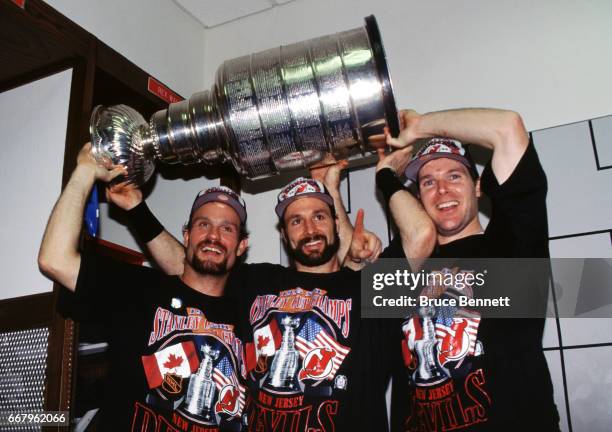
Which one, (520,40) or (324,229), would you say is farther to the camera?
(520,40)

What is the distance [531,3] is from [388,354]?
3.79 feet

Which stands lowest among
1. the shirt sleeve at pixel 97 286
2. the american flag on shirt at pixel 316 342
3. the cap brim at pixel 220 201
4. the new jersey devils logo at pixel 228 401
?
the new jersey devils logo at pixel 228 401

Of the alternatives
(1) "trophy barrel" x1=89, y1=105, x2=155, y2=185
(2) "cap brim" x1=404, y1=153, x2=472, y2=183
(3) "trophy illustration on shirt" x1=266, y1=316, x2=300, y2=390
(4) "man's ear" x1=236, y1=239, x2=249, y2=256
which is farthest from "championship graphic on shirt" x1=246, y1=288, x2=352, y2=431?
(1) "trophy barrel" x1=89, y1=105, x2=155, y2=185

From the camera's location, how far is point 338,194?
1672mm

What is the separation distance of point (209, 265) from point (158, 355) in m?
0.29

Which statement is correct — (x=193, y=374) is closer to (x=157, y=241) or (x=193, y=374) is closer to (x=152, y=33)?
(x=157, y=241)

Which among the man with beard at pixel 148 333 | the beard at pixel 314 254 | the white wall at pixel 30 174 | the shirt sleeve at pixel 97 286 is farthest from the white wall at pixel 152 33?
the beard at pixel 314 254

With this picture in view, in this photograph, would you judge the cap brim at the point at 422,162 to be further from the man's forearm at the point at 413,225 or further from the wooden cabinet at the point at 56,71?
the wooden cabinet at the point at 56,71

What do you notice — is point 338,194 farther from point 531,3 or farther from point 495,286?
point 531,3

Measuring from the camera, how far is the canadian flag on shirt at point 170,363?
1.32m

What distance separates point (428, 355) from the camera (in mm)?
1219

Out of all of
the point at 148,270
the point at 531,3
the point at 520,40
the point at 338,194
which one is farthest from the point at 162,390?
the point at 531,3

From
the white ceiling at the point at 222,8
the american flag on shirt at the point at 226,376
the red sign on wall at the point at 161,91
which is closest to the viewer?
the american flag on shirt at the point at 226,376

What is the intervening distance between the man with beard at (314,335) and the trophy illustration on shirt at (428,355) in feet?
0.35
